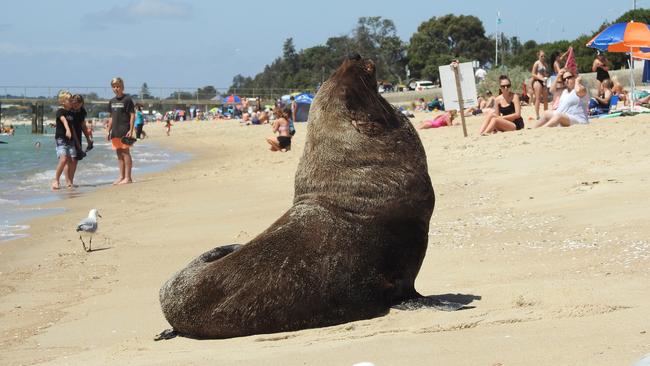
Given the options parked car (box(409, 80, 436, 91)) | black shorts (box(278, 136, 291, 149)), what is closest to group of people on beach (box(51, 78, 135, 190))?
black shorts (box(278, 136, 291, 149))

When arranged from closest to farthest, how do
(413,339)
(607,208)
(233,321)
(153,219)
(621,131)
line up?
(413,339)
(233,321)
(607,208)
(153,219)
(621,131)

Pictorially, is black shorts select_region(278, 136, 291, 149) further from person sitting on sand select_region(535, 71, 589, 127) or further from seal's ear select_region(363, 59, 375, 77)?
seal's ear select_region(363, 59, 375, 77)

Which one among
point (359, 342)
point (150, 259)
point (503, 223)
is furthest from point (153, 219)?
point (359, 342)

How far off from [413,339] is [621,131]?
1114cm

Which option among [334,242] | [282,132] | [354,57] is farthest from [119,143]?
[334,242]

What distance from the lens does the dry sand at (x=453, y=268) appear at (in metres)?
4.15

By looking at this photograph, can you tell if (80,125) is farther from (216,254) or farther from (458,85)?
(216,254)

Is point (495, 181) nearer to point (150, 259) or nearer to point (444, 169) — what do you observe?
point (444, 169)

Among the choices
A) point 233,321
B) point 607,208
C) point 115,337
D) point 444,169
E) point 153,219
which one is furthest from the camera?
point 444,169

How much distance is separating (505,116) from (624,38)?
5546 millimetres

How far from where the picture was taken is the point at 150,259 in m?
8.90

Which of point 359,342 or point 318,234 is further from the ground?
point 318,234

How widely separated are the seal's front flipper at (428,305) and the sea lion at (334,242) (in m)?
0.08

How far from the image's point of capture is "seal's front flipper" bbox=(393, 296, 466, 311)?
5180 mm
